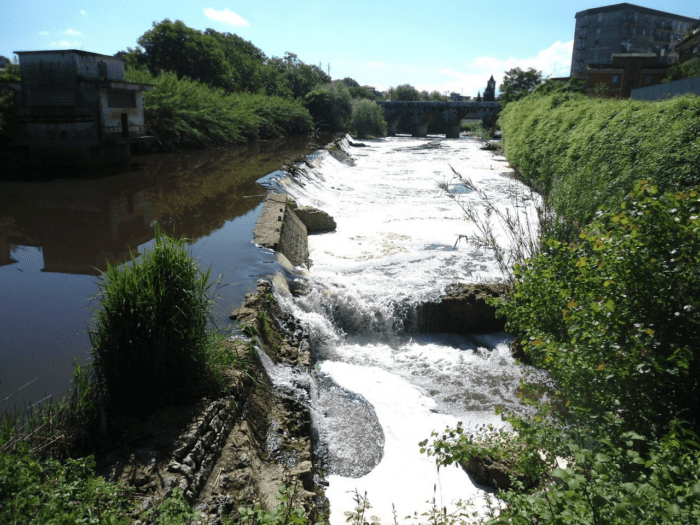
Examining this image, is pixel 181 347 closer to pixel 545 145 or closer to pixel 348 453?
pixel 348 453

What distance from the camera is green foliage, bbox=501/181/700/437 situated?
281 cm

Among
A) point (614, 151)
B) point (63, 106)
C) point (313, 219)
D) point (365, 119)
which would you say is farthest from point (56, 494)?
point (365, 119)

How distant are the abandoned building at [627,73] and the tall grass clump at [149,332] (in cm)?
4763

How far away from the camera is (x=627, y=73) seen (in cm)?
4394

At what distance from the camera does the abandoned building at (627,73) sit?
1687 inches

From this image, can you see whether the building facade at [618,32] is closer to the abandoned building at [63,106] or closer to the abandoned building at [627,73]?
the abandoned building at [627,73]

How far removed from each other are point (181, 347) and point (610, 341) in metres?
2.96

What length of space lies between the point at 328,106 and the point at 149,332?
41442 mm

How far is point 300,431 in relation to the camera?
14.5 ft

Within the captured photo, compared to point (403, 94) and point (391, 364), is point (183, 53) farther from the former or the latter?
point (403, 94)

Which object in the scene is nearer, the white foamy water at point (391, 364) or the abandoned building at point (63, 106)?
the white foamy water at point (391, 364)

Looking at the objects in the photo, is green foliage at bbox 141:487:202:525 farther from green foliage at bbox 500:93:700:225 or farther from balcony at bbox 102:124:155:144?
balcony at bbox 102:124:155:144

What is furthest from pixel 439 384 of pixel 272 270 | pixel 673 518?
pixel 673 518

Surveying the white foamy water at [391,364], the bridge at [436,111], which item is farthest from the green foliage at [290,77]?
the white foamy water at [391,364]
